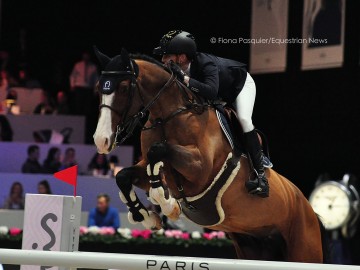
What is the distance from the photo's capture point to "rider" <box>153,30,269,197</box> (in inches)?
220

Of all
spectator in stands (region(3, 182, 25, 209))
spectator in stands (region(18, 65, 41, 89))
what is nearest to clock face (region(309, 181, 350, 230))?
spectator in stands (region(3, 182, 25, 209))

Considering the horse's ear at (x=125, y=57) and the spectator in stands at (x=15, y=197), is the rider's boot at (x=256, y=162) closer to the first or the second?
the horse's ear at (x=125, y=57)

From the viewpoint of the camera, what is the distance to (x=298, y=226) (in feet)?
21.3

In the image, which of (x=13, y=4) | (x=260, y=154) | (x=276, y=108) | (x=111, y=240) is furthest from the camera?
(x=13, y=4)

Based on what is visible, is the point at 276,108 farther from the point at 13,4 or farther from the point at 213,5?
the point at 13,4

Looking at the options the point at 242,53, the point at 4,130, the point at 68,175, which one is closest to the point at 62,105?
the point at 4,130

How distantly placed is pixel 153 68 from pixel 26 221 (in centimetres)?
129

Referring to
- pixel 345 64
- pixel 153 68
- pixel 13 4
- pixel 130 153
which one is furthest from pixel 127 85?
pixel 13 4

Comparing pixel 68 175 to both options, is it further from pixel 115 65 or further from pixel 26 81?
pixel 26 81

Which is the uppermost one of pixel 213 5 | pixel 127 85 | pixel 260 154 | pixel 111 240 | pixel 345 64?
pixel 213 5

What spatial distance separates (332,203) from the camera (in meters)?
10.7

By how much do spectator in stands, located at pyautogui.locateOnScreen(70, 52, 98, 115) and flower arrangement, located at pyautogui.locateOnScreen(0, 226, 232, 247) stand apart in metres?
4.66

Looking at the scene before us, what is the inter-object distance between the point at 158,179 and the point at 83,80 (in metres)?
9.32

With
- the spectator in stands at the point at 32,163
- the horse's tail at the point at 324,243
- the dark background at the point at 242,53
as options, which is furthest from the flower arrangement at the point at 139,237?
the horse's tail at the point at 324,243
